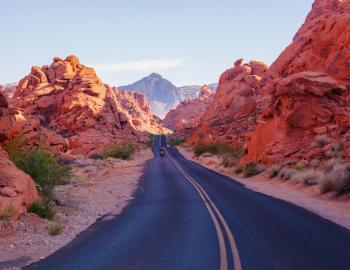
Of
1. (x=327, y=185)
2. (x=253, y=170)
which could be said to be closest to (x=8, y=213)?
(x=327, y=185)

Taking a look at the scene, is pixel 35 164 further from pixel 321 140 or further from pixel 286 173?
pixel 321 140

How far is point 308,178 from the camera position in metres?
23.0

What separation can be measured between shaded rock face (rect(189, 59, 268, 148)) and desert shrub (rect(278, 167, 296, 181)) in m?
37.5

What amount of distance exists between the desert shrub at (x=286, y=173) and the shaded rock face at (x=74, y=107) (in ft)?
134

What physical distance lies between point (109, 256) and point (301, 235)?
15.8 ft

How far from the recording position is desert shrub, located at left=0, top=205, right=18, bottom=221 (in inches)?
450

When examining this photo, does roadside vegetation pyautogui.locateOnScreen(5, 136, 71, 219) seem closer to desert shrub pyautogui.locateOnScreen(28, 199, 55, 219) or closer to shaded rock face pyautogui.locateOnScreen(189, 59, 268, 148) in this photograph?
desert shrub pyautogui.locateOnScreen(28, 199, 55, 219)

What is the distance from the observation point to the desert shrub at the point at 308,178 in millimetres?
22562

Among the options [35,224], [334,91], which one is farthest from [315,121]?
[35,224]

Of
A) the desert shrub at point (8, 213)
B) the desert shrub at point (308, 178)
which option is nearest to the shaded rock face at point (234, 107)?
the desert shrub at point (308, 178)

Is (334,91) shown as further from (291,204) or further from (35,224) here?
(35,224)

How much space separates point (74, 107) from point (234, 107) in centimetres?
4134

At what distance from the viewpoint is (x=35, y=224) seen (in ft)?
40.3

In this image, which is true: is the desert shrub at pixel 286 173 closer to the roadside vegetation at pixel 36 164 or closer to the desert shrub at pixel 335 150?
the desert shrub at pixel 335 150
